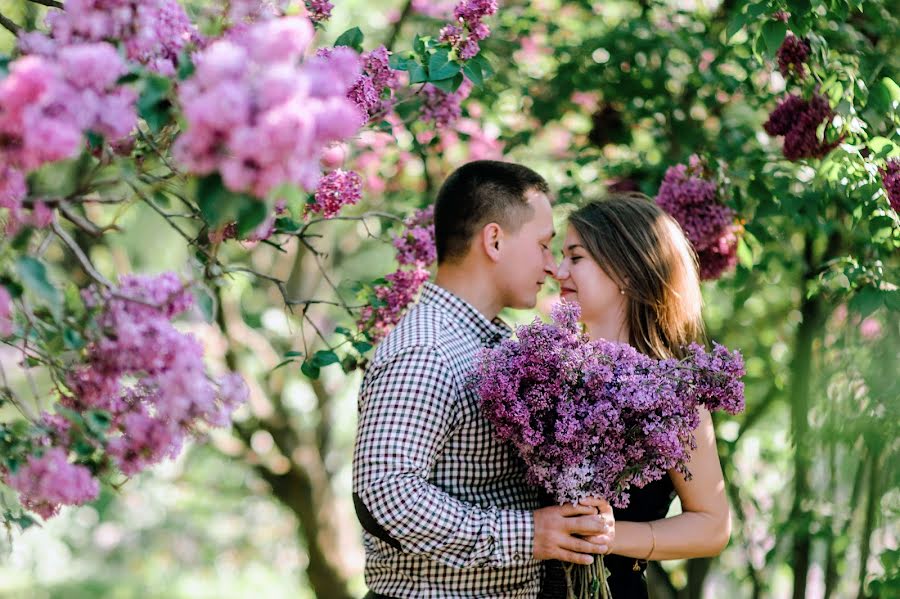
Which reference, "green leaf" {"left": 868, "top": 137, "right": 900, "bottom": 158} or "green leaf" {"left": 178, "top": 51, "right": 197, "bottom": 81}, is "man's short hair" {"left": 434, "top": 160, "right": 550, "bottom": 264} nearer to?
"green leaf" {"left": 868, "top": 137, "right": 900, "bottom": 158}

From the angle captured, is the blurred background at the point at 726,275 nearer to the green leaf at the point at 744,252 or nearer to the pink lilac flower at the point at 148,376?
the green leaf at the point at 744,252

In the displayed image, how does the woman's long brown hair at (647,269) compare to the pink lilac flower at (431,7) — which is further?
the pink lilac flower at (431,7)

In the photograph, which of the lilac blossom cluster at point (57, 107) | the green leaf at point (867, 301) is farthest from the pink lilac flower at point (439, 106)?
the lilac blossom cluster at point (57, 107)

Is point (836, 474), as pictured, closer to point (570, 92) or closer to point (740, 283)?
point (740, 283)

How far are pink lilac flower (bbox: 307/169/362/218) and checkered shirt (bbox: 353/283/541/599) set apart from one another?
38 cm

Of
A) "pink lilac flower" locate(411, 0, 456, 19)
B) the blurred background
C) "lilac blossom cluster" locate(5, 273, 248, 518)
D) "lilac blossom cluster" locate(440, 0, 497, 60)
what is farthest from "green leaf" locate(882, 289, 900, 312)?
"pink lilac flower" locate(411, 0, 456, 19)

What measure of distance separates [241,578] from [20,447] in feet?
26.4

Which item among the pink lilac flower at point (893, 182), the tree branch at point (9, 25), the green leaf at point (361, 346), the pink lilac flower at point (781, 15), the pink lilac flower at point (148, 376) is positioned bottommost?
the pink lilac flower at point (148, 376)

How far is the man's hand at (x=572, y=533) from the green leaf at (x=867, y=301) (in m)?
0.96

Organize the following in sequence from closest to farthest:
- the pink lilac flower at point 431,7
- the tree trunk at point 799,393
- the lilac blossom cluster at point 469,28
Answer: the lilac blossom cluster at point 469,28 < the tree trunk at point 799,393 < the pink lilac flower at point 431,7

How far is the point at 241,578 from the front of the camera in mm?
9297

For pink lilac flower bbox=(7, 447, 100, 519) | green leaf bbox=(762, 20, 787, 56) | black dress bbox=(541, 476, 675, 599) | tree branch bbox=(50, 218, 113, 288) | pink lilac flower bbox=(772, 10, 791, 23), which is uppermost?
pink lilac flower bbox=(772, 10, 791, 23)

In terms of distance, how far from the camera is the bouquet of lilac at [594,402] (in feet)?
7.13

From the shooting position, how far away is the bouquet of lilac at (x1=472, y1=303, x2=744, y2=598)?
7.13ft
